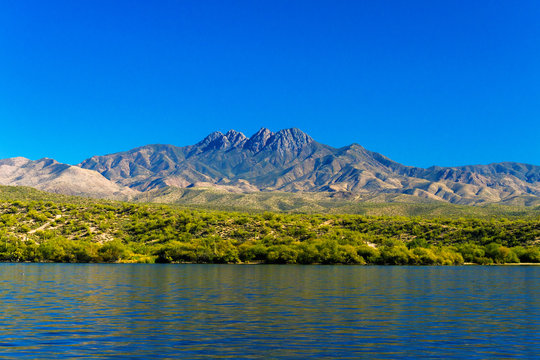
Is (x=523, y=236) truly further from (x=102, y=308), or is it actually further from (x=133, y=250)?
(x=102, y=308)

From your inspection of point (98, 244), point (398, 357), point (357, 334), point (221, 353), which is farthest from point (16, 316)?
point (98, 244)

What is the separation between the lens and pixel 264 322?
2916cm

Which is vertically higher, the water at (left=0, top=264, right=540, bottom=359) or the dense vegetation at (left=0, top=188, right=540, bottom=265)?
the dense vegetation at (left=0, top=188, right=540, bottom=265)

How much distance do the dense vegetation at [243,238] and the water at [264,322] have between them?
54937 millimetres

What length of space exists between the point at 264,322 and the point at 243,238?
94085 mm

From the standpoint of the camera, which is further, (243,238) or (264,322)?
(243,238)

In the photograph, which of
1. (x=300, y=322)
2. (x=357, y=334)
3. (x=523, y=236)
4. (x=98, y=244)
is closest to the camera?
(x=357, y=334)

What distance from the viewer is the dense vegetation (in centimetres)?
10412

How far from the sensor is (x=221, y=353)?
21.3 metres

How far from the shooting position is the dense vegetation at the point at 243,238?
104m

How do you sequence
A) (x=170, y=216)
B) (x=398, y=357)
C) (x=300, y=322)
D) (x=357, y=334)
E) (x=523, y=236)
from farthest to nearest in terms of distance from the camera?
(x=170, y=216)
(x=523, y=236)
(x=300, y=322)
(x=357, y=334)
(x=398, y=357)

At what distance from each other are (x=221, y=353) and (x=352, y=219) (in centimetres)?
12383

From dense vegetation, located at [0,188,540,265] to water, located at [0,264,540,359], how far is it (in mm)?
54937

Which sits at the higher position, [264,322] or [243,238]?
[243,238]
